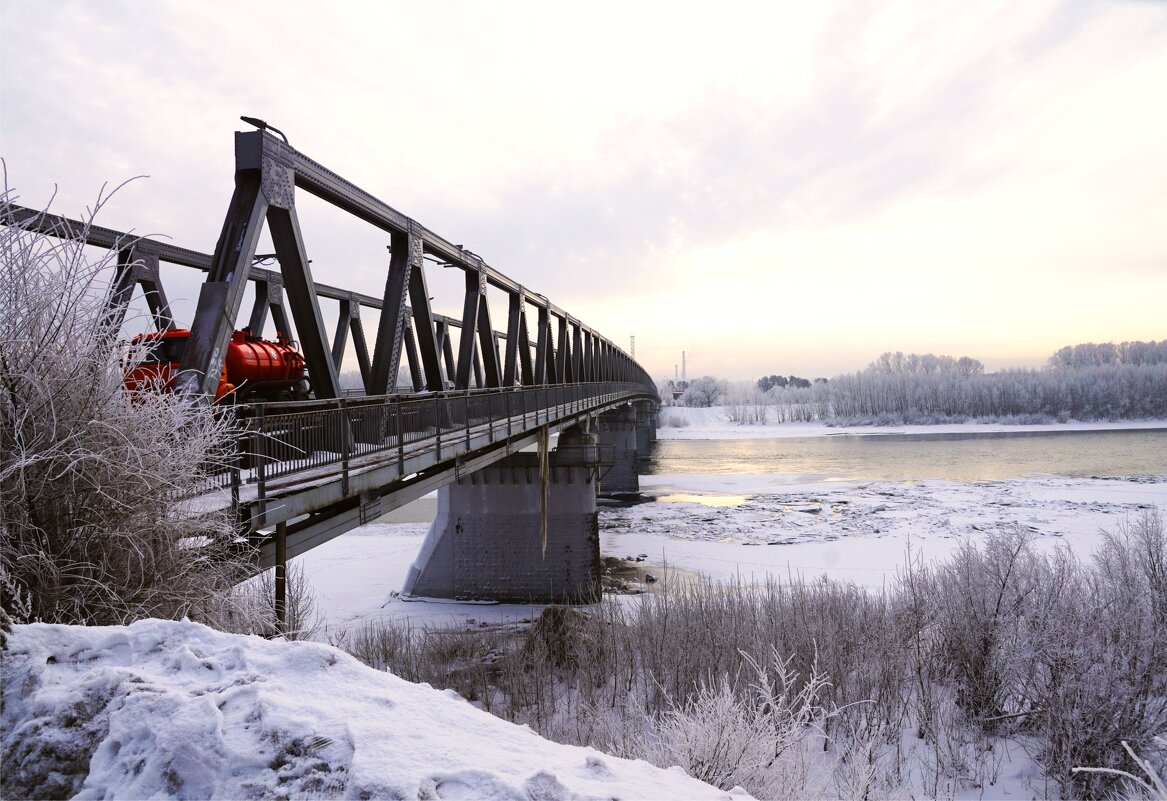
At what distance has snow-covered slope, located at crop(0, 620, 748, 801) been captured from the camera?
257cm

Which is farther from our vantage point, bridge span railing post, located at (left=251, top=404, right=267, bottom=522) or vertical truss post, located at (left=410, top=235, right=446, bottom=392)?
vertical truss post, located at (left=410, top=235, right=446, bottom=392)

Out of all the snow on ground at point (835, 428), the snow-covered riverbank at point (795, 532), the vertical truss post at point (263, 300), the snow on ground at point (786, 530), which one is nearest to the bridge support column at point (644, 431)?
the snow on ground at point (835, 428)

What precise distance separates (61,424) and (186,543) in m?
1.31

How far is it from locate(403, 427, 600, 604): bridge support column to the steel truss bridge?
21.0 ft

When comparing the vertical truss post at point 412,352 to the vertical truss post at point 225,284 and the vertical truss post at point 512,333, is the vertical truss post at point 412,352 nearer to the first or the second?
the vertical truss post at point 512,333

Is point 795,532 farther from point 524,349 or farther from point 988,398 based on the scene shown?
point 988,398

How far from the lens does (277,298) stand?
18453 mm

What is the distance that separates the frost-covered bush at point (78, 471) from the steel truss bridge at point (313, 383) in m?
0.37

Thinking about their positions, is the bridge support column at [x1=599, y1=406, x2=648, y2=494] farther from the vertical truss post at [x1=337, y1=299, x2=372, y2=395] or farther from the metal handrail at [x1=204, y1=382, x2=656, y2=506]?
the metal handrail at [x1=204, y1=382, x2=656, y2=506]

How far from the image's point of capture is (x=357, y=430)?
9.34 metres

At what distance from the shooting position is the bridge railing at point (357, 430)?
661cm

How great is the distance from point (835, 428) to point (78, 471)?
104 metres

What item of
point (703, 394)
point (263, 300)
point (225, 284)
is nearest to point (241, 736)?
point (225, 284)

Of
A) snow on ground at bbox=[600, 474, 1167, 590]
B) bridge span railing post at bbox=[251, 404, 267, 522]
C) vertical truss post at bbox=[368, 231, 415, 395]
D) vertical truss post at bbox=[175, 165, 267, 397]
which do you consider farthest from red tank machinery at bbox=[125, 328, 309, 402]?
snow on ground at bbox=[600, 474, 1167, 590]
